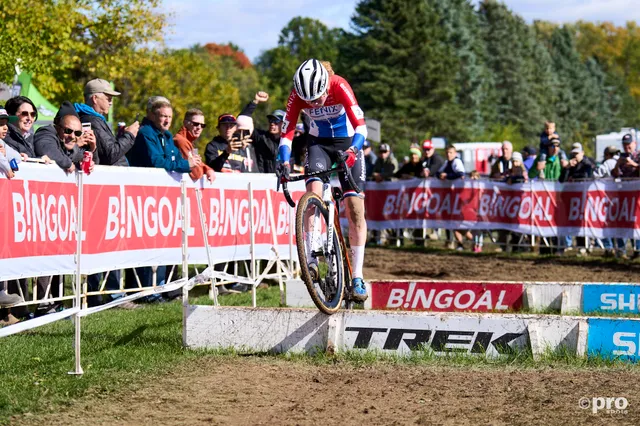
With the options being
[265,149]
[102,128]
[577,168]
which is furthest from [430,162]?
[102,128]

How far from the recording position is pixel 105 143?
1123cm

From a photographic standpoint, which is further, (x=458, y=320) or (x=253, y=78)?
(x=253, y=78)

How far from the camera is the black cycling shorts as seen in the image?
905 cm

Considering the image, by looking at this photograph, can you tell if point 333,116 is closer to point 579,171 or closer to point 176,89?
point 579,171

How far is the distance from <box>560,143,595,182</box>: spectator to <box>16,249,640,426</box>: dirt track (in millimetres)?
12814

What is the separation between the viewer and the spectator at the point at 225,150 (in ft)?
42.0

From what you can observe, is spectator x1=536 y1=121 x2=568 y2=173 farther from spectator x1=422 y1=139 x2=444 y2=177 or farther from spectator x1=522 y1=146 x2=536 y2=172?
spectator x1=422 y1=139 x2=444 y2=177

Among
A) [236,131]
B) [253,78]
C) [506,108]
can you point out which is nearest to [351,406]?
[236,131]

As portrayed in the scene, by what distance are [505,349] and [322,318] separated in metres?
1.48

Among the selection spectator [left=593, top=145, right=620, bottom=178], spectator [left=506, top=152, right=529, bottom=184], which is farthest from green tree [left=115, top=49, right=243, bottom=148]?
spectator [left=593, top=145, right=620, bottom=178]

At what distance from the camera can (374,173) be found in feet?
78.4

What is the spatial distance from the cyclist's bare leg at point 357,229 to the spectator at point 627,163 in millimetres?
10730

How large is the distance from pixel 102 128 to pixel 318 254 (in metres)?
4.02

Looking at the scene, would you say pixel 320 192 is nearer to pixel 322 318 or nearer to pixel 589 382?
pixel 322 318
